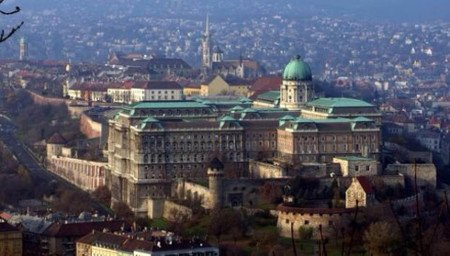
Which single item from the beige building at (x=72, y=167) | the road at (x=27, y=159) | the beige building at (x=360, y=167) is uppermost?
the beige building at (x=360, y=167)

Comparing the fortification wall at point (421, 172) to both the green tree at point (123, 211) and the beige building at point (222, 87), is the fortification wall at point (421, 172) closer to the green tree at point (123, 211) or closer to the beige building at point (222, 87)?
the green tree at point (123, 211)

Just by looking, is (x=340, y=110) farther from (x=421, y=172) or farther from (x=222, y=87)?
(x=222, y=87)

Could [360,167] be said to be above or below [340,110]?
below

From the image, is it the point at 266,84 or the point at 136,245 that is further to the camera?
the point at 266,84

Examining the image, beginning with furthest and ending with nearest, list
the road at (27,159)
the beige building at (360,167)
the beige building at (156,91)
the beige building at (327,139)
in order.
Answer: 1. the beige building at (156,91)
2. the road at (27,159)
3. the beige building at (327,139)
4. the beige building at (360,167)

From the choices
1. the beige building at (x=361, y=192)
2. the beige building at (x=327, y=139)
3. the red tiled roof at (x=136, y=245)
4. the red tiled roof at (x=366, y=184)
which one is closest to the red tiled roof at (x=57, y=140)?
the beige building at (x=327, y=139)

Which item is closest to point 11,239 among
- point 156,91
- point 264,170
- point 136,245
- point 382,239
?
point 136,245
